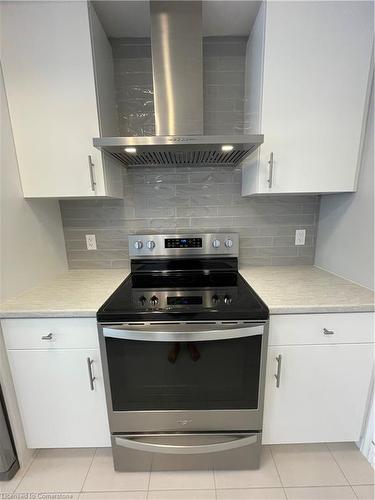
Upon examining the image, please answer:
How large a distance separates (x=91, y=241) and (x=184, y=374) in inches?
43.7

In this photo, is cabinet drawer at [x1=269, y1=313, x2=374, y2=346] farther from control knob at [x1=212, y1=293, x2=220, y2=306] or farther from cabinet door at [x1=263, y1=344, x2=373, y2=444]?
control knob at [x1=212, y1=293, x2=220, y2=306]

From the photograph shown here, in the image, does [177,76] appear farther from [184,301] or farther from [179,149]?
[184,301]

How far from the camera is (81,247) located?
1664 millimetres

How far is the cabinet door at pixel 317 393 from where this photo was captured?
44.0 inches

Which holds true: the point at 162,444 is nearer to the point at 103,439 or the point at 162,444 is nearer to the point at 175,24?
the point at 103,439

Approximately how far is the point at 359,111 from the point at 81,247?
187 centimetres

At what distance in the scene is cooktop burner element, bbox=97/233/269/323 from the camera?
3.31 feet

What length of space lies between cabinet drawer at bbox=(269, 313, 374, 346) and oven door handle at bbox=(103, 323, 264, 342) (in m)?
0.14

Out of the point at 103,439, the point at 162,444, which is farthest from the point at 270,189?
the point at 103,439

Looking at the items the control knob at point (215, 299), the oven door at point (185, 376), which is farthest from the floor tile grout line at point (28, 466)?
the control knob at point (215, 299)

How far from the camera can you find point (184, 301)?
1.14 metres

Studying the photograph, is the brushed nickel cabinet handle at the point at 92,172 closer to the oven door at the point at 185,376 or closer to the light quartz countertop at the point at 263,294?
the light quartz countertop at the point at 263,294

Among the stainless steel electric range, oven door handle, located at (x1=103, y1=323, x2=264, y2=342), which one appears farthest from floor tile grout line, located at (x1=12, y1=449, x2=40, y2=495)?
oven door handle, located at (x1=103, y1=323, x2=264, y2=342)

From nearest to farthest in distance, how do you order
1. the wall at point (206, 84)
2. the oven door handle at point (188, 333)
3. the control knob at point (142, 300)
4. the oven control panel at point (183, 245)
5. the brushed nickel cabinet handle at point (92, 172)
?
the oven door handle at point (188, 333), the control knob at point (142, 300), the brushed nickel cabinet handle at point (92, 172), the wall at point (206, 84), the oven control panel at point (183, 245)
